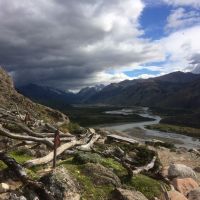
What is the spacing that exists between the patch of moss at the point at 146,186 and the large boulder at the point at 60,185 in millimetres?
3225

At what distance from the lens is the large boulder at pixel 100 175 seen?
43.7 ft

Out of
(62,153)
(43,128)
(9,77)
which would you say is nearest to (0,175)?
(62,153)

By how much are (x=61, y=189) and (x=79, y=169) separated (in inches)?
105

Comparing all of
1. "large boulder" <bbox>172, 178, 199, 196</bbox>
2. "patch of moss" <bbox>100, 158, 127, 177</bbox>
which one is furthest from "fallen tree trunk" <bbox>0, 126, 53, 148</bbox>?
"large boulder" <bbox>172, 178, 199, 196</bbox>

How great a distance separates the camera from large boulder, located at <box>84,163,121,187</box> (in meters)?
13.3

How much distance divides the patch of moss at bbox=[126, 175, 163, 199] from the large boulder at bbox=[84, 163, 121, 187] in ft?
3.04

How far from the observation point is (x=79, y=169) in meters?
14.0

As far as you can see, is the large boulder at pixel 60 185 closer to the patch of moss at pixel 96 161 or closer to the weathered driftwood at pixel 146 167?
the patch of moss at pixel 96 161

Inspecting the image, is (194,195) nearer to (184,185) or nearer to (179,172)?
A: (184,185)

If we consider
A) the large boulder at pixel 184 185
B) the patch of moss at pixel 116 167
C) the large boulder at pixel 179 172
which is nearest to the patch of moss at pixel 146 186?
the patch of moss at pixel 116 167

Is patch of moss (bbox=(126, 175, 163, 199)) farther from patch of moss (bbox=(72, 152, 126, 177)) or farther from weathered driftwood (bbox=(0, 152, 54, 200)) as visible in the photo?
weathered driftwood (bbox=(0, 152, 54, 200))

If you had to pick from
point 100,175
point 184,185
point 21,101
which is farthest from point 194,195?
point 21,101

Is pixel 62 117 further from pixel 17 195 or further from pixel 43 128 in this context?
pixel 17 195

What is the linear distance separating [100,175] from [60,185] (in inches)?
98.7
